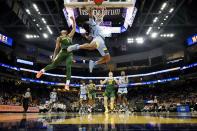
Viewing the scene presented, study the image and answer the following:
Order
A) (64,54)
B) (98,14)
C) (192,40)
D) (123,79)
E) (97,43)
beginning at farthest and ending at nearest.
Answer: (192,40), (123,79), (98,14), (97,43), (64,54)

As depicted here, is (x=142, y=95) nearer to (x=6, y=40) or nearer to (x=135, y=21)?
(x=135, y=21)

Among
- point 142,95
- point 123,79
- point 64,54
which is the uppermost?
point 64,54

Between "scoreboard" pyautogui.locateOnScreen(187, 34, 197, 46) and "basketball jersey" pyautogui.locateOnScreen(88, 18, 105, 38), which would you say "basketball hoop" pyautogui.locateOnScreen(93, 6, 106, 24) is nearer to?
"basketball jersey" pyautogui.locateOnScreen(88, 18, 105, 38)

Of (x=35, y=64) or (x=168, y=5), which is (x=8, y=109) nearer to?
(x=168, y=5)

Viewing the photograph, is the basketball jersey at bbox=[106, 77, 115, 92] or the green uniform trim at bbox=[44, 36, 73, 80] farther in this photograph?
the basketball jersey at bbox=[106, 77, 115, 92]

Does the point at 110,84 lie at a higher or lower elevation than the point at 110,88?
higher

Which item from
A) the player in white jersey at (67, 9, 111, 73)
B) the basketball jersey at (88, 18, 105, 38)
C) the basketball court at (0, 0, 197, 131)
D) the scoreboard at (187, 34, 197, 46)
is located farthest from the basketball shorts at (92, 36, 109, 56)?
the scoreboard at (187, 34, 197, 46)

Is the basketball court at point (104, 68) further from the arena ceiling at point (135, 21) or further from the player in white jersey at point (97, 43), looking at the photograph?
the player in white jersey at point (97, 43)

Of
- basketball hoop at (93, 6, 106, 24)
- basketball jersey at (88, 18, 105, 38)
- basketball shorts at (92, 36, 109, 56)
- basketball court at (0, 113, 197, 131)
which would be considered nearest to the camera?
basketball court at (0, 113, 197, 131)

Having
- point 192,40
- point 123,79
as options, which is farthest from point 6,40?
point 192,40

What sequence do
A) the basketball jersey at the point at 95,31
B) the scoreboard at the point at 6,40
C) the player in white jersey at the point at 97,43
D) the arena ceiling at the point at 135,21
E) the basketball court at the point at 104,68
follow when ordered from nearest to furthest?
the player in white jersey at the point at 97,43, the basketball jersey at the point at 95,31, the basketball court at the point at 104,68, the arena ceiling at the point at 135,21, the scoreboard at the point at 6,40

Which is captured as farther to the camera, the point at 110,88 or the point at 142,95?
the point at 142,95

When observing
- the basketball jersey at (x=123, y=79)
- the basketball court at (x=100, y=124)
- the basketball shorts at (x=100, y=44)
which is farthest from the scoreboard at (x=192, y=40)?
the basketball court at (x=100, y=124)

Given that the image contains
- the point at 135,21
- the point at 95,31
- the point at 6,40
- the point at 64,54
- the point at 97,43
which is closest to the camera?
the point at 64,54
